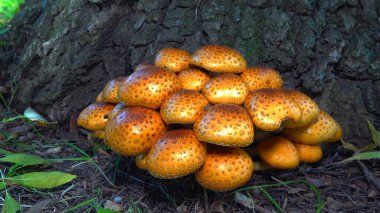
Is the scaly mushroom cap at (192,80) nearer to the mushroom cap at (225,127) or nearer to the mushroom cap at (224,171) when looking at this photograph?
the mushroom cap at (225,127)

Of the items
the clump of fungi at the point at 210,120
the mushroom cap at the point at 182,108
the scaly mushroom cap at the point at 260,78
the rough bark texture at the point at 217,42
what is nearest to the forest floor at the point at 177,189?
the clump of fungi at the point at 210,120

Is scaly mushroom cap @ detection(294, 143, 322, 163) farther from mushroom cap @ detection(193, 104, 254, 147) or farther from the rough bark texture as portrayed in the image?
mushroom cap @ detection(193, 104, 254, 147)

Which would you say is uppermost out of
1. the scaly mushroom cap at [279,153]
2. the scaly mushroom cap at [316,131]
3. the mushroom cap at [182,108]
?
the mushroom cap at [182,108]

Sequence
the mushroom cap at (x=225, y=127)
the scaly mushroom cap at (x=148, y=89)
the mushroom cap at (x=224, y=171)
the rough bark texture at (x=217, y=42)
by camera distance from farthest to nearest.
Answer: the rough bark texture at (x=217, y=42), the scaly mushroom cap at (x=148, y=89), the mushroom cap at (x=224, y=171), the mushroom cap at (x=225, y=127)

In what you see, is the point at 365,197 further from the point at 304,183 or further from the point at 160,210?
the point at 160,210

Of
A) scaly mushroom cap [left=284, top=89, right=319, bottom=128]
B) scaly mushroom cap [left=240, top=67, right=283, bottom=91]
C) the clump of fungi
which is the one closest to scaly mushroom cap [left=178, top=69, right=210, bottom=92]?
the clump of fungi

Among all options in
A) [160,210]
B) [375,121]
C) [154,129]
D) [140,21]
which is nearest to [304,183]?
[375,121]

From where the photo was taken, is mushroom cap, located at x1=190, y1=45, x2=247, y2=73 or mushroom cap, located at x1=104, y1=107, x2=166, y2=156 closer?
mushroom cap, located at x1=104, y1=107, x2=166, y2=156
